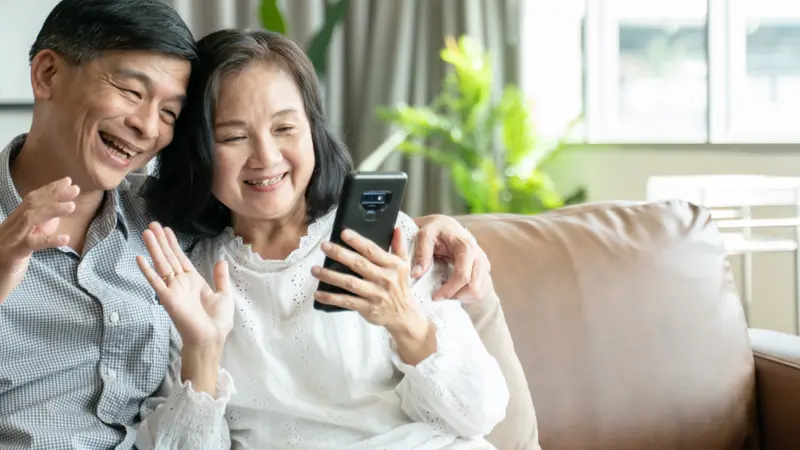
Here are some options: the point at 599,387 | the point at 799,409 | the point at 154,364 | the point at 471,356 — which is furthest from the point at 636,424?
the point at 154,364

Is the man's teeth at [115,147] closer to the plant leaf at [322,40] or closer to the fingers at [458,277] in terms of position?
the fingers at [458,277]

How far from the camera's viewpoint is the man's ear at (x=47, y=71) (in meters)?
1.54

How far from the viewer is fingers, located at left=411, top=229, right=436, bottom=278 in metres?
1.58

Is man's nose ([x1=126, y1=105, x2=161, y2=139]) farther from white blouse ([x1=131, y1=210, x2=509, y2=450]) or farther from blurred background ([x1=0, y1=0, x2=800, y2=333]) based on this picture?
blurred background ([x1=0, y1=0, x2=800, y2=333])

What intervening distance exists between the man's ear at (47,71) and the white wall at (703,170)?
3.27 m

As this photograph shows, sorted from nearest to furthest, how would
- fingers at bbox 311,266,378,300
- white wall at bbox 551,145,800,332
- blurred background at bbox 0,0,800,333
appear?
fingers at bbox 311,266,378,300 < white wall at bbox 551,145,800,332 < blurred background at bbox 0,0,800,333

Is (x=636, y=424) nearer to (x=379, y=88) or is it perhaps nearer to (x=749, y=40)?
(x=749, y=40)

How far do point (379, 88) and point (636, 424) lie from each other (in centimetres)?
351

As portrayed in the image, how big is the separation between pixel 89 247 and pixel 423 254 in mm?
502

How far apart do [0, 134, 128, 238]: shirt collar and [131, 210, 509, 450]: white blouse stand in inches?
8.5

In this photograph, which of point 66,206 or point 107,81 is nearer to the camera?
point 66,206

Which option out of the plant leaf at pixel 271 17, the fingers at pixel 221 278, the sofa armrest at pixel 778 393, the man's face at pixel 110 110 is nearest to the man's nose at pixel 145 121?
the man's face at pixel 110 110

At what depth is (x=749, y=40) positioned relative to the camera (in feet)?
15.0

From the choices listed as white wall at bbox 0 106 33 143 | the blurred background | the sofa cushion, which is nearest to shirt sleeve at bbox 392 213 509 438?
the sofa cushion
